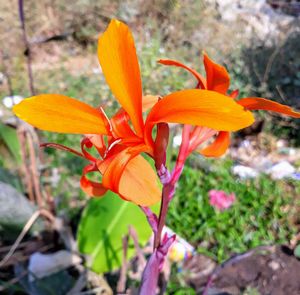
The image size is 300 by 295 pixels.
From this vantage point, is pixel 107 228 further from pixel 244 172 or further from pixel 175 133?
pixel 244 172

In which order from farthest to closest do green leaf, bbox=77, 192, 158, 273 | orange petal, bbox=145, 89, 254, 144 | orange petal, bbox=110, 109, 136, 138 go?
green leaf, bbox=77, 192, 158, 273
orange petal, bbox=110, 109, 136, 138
orange petal, bbox=145, 89, 254, 144

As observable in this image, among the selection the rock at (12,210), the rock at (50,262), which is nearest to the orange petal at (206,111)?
the rock at (12,210)

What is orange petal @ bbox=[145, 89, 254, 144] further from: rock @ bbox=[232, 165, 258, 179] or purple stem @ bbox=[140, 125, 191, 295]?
rock @ bbox=[232, 165, 258, 179]

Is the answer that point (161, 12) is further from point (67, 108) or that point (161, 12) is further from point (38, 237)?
point (67, 108)

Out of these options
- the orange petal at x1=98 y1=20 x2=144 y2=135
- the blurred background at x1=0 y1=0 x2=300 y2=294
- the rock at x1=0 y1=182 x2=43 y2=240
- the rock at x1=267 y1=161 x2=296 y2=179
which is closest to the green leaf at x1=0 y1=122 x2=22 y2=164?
the blurred background at x1=0 y1=0 x2=300 y2=294

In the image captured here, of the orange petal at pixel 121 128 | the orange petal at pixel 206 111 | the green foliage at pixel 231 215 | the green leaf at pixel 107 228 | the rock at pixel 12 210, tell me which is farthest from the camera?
the green foliage at pixel 231 215

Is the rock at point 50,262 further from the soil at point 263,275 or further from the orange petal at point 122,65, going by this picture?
the orange petal at point 122,65

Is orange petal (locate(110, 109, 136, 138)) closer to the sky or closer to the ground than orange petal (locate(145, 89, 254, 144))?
closer to the ground

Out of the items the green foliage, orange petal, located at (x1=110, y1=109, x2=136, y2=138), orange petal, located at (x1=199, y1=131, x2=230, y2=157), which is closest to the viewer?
orange petal, located at (x1=110, y1=109, x2=136, y2=138)
